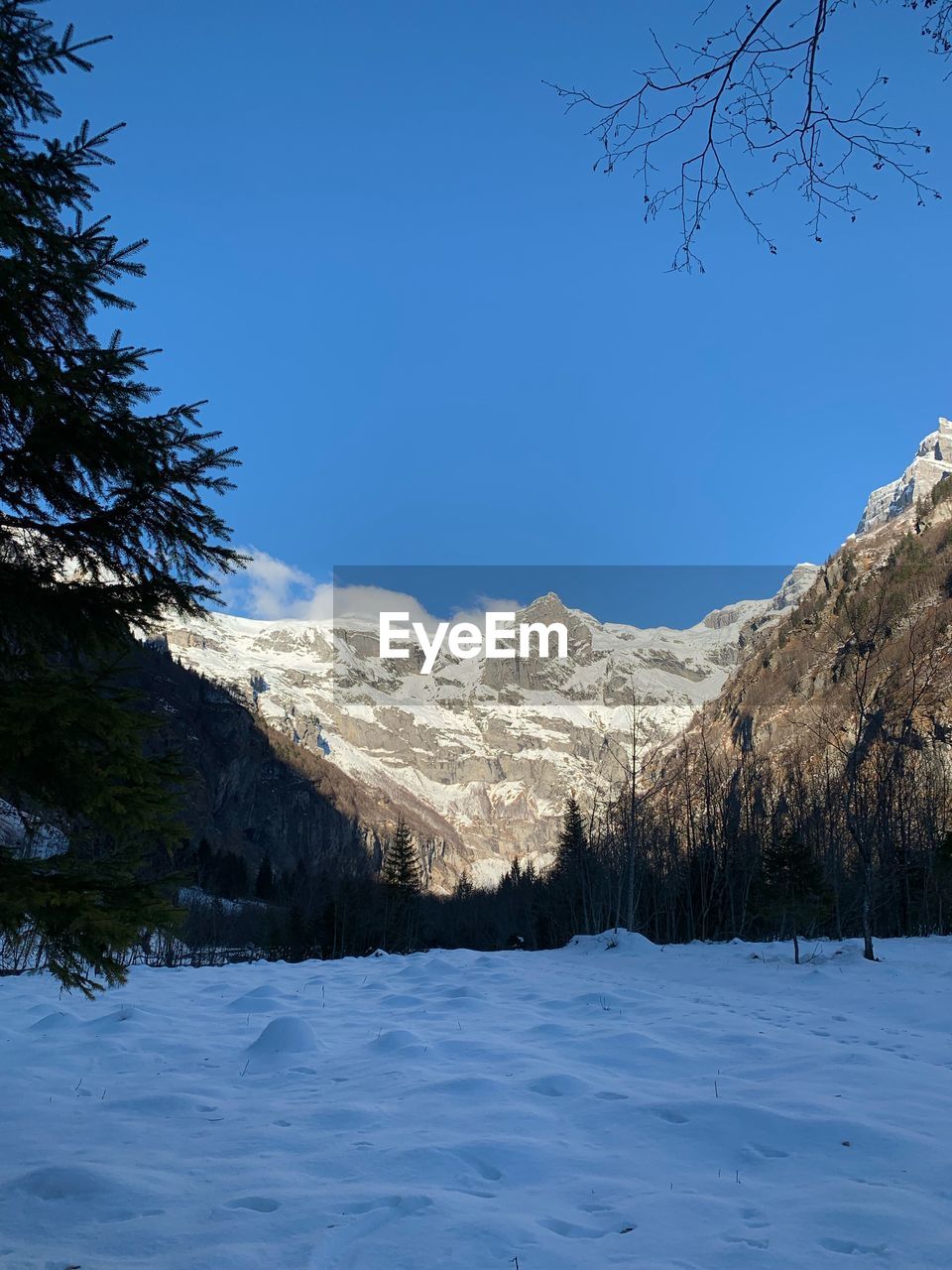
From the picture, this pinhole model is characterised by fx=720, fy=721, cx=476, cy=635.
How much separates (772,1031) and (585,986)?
4660mm

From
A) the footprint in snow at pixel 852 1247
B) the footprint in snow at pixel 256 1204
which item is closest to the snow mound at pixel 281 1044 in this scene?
the footprint in snow at pixel 256 1204

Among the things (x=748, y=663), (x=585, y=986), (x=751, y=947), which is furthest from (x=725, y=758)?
(x=585, y=986)

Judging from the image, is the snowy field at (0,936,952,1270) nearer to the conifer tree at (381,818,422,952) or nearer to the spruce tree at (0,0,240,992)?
the spruce tree at (0,0,240,992)

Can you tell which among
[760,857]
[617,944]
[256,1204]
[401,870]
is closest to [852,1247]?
[256,1204]

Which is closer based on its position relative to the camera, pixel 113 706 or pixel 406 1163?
pixel 113 706

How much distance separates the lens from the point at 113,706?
3527 mm

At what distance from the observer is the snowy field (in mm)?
3229

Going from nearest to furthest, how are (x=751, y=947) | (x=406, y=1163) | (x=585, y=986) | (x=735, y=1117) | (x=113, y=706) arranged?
(x=113, y=706)
(x=406, y=1163)
(x=735, y=1117)
(x=585, y=986)
(x=751, y=947)

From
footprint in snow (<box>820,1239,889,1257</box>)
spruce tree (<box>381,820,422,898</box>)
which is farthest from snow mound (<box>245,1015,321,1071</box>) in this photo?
spruce tree (<box>381,820,422,898</box>)

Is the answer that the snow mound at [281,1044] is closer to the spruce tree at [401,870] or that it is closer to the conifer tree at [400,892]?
the conifer tree at [400,892]

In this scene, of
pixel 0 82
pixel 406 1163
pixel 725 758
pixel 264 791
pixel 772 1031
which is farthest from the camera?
pixel 264 791

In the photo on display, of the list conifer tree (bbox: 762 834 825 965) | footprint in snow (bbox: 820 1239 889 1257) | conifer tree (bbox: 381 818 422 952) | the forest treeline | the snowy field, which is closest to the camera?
footprint in snow (bbox: 820 1239 889 1257)

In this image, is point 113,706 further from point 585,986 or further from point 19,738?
point 585,986

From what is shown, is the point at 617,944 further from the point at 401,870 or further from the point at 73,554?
the point at 401,870
